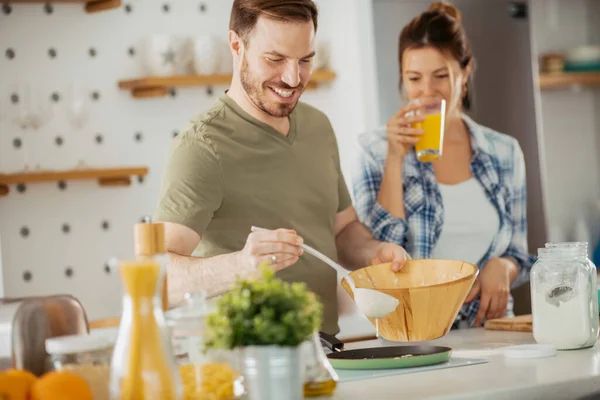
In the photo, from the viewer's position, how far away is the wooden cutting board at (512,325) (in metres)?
2.43

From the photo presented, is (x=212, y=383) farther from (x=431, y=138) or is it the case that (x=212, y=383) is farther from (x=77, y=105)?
(x=77, y=105)

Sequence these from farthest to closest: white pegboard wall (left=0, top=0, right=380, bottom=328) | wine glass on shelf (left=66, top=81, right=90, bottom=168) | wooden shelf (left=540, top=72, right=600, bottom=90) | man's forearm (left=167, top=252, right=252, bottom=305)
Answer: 1. wooden shelf (left=540, top=72, right=600, bottom=90)
2. white pegboard wall (left=0, top=0, right=380, bottom=328)
3. wine glass on shelf (left=66, top=81, right=90, bottom=168)
4. man's forearm (left=167, top=252, right=252, bottom=305)

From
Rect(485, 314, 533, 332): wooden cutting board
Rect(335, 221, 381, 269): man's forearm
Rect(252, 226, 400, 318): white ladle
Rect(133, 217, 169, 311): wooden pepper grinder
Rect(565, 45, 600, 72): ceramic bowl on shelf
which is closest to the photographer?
Rect(133, 217, 169, 311): wooden pepper grinder

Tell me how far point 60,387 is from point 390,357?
0.76 m

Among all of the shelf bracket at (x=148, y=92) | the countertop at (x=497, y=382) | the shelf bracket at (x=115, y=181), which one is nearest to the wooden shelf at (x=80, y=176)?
the shelf bracket at (x=115, y=181)

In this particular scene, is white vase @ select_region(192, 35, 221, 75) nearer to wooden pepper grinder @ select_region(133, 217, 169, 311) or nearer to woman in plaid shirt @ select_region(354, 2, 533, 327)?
woman in plaid shirt @ select_region(354, 2, 533, 327)

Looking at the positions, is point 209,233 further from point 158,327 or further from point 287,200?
point 158,327

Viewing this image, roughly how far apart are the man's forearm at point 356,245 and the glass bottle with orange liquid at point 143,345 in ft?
4.25

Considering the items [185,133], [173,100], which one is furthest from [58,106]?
[185,133]

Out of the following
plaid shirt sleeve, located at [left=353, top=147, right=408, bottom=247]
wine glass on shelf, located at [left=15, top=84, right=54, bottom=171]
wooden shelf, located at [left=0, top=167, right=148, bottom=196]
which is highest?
wine glass on shelf, located at [left=15, top=84, right=54, bottom=171]

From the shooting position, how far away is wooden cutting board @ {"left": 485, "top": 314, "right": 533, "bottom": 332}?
2428 mm

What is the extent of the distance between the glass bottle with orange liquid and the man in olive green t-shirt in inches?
33.9

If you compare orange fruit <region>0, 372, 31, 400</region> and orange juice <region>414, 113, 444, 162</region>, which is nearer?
orange fruit <region>0, 372, 31, 400</region>

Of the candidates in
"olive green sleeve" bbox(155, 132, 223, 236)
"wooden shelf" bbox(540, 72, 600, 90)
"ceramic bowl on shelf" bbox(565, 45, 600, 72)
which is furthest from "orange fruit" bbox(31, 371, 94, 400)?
"ceramic bowl on shelf" bbox(565, 45, 600, 72)
